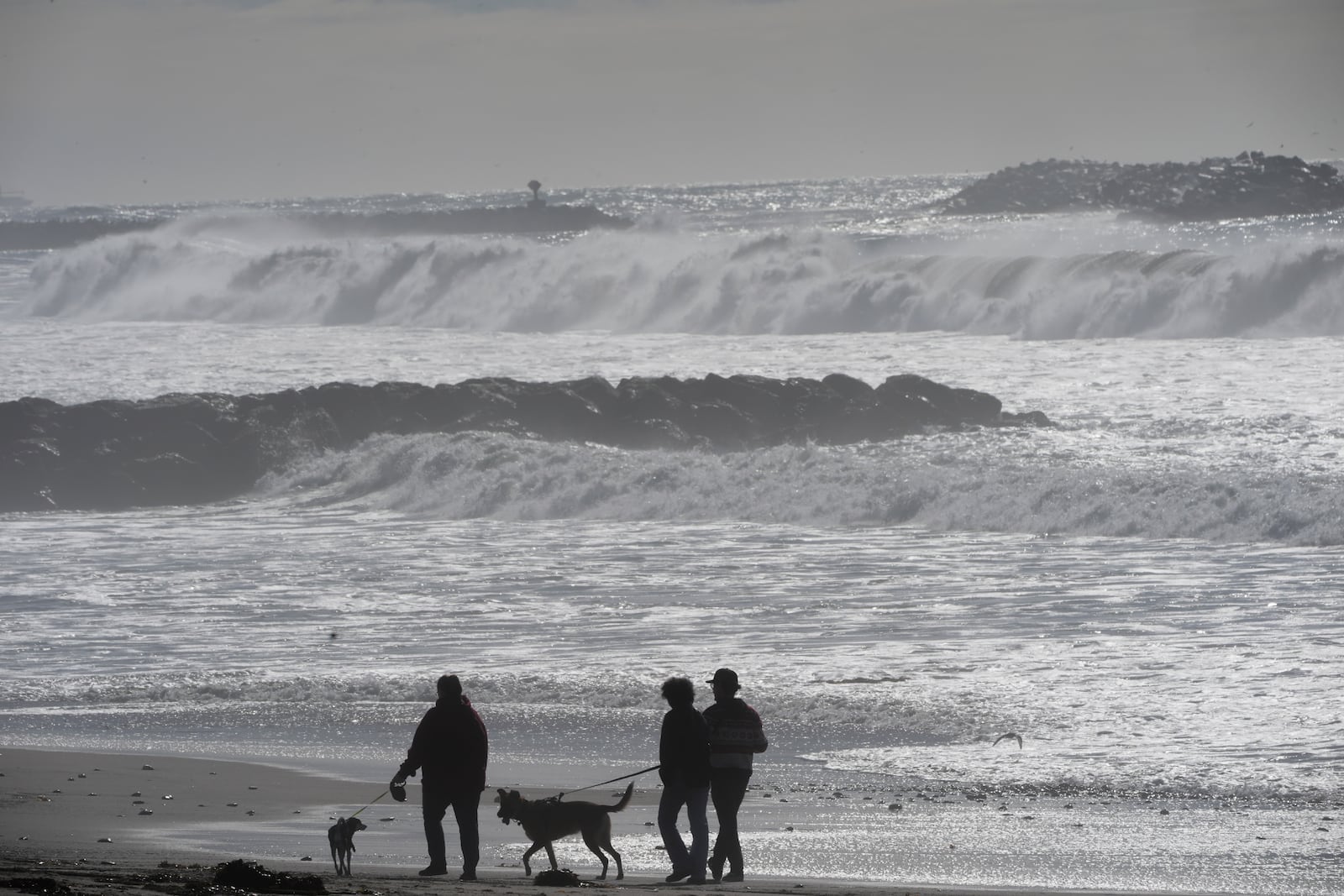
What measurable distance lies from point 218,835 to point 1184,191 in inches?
3382

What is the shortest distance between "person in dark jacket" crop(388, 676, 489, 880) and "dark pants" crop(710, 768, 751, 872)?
1.00 metres

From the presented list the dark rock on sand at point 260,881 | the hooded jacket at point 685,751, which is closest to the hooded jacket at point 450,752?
the hooded jacket at point 685,751

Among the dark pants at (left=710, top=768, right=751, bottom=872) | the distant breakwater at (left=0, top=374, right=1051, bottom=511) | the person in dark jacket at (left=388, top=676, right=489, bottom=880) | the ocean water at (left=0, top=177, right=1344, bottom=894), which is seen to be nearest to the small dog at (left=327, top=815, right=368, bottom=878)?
the person in dark jacket at (left=388, top=676, right=489, bottom=880)

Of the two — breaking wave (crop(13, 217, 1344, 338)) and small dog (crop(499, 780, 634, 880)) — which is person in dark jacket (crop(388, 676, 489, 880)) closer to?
small dog (crop(499, 780, 634, 880))

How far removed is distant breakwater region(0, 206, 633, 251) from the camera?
326ft

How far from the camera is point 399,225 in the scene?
103 m

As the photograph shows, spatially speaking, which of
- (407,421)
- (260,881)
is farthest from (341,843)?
(407,421)

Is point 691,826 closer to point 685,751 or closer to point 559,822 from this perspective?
point 685,751

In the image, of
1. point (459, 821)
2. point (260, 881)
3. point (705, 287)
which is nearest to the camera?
point (260, 881)

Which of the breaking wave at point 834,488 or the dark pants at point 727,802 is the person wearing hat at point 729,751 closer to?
the dark pants at point 727,802

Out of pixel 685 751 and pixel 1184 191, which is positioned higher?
pixel 1184 191

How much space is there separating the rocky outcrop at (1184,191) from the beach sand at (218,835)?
7906 centimetres

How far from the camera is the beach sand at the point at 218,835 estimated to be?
642 centimetres

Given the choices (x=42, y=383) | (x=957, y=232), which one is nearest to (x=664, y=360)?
(x=42, y=383)
